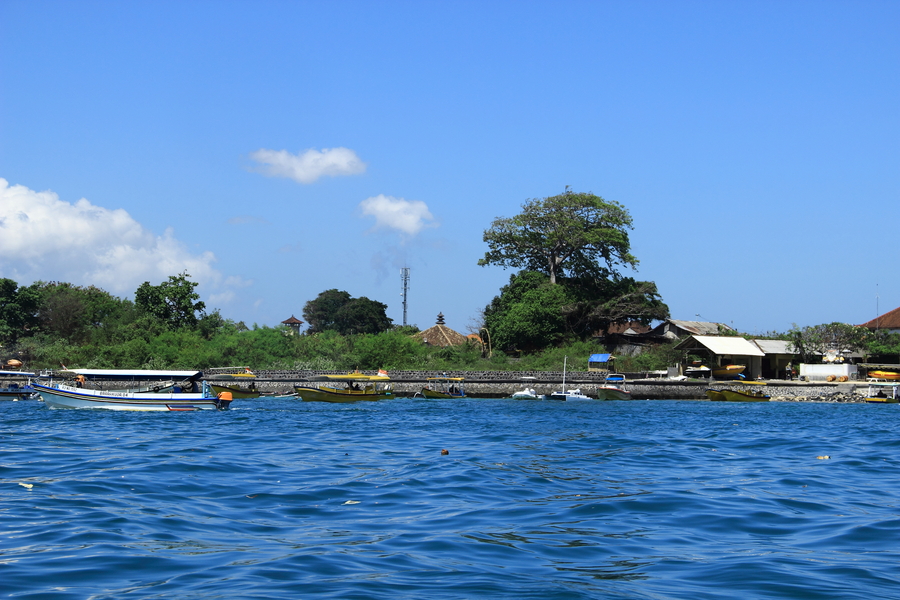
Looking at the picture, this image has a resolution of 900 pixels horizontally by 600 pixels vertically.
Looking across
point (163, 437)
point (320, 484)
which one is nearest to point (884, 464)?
point (320, 484)

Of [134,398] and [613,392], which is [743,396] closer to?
[613,392]

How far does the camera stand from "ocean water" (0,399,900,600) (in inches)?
230

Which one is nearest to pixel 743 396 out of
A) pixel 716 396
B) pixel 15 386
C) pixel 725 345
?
pixel 716 396

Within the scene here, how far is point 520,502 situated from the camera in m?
9.41

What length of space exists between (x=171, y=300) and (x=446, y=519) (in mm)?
55077

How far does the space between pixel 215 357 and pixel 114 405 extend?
22.7m

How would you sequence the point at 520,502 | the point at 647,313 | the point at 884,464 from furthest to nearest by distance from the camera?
the point at 647,313
the point at 884,464
the point at 520,502

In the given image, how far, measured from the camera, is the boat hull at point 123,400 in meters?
31.0

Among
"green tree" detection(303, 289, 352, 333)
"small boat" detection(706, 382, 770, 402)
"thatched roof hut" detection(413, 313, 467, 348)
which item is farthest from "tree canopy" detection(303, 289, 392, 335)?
"small boat" detection(706, 382, 770, 402)

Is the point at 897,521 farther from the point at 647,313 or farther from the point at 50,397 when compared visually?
the point at 647,313

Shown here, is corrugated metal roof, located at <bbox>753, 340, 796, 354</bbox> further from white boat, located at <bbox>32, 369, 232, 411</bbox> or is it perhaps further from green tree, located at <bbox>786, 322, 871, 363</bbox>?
white boat, located at <bbox>32, 369, 232, 411</bbox>

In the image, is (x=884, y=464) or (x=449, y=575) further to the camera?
(x=884, y=464)

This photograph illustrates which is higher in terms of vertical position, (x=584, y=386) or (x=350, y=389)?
(x=584, y=386)

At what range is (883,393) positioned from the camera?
140ft
